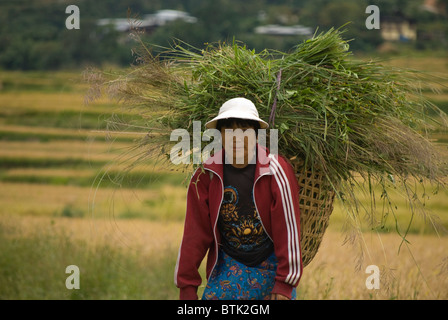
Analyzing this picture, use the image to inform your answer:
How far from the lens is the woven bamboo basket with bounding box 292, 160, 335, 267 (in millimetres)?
3262

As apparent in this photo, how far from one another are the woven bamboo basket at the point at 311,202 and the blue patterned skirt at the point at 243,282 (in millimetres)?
253

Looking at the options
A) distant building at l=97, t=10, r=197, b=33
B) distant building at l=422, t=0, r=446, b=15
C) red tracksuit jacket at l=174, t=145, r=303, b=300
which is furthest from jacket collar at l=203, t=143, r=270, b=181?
distant building at l=422, t=0, r=446, b=15

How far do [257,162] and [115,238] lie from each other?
28.8ft

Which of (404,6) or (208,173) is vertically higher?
(404,6)

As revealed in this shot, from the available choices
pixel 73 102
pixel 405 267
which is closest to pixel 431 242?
pixel 405 267

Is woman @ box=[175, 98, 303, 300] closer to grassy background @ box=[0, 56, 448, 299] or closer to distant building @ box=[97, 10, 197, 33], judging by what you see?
grassy background @ box=[0, 56, 448, 299]

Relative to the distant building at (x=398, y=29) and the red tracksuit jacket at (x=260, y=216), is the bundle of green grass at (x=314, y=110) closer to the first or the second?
the red tracksuit jacket at (x=260, y=216)

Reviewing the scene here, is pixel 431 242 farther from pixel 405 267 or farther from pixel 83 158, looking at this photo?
pixel 83 158

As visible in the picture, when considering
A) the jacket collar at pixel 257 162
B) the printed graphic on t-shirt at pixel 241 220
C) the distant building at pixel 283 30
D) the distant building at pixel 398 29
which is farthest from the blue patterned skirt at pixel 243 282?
the distant building at pixel 398 29

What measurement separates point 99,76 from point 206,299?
1417 mm

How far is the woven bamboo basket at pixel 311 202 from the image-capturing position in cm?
326

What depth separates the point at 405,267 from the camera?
7039 mm

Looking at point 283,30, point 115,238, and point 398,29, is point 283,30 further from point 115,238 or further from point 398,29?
point 115,238

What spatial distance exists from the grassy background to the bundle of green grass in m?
0.24
